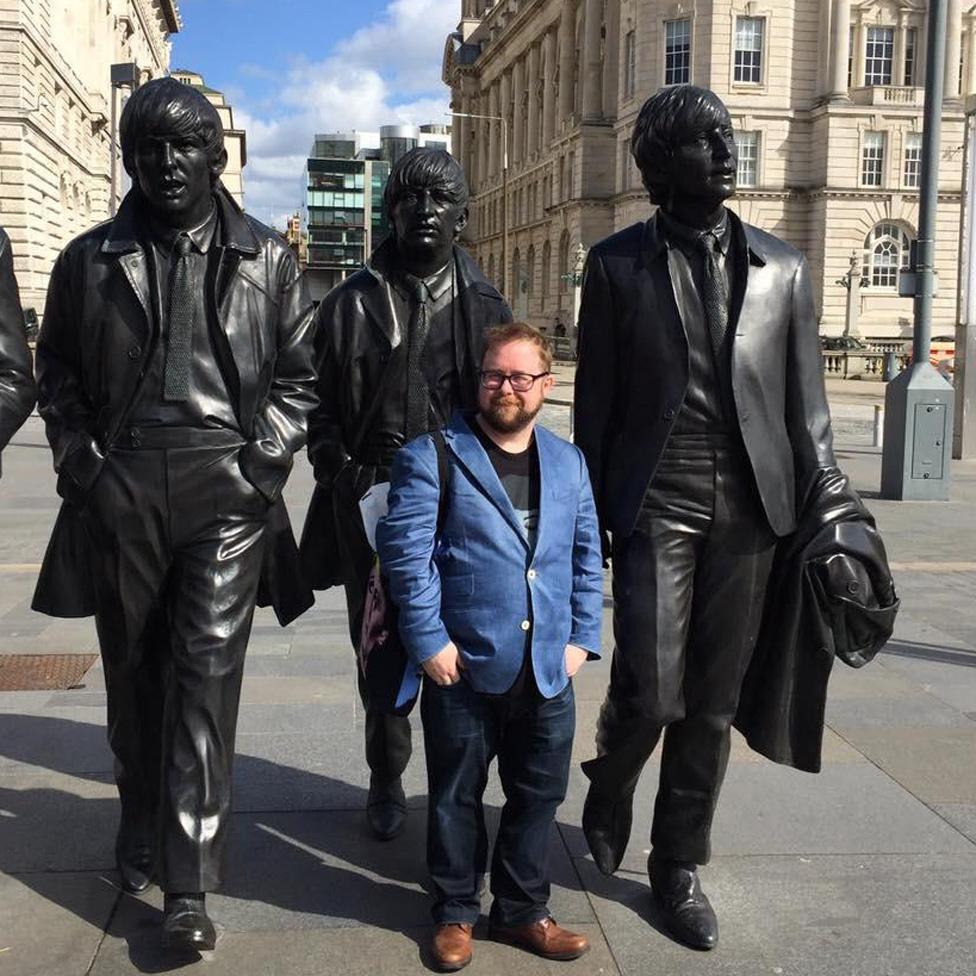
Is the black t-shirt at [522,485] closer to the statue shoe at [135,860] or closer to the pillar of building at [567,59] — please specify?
the statue shoe at [135,860]

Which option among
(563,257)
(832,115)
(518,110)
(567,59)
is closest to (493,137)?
(518,110)

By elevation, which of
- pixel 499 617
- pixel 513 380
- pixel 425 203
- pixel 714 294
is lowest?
pixel 499 617

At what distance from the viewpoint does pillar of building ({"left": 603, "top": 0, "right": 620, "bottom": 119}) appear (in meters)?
64.8

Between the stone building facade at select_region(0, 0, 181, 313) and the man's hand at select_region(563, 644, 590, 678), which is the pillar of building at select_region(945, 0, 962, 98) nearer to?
the stone building facade at select_region(0, 0, 181, 313)

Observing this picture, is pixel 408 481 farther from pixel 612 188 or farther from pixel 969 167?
pixel 612 188

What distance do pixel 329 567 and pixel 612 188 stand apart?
64.8 m

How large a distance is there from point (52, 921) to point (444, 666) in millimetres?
1386

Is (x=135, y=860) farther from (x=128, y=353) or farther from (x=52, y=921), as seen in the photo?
(x=128, y=353)

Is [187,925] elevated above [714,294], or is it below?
below

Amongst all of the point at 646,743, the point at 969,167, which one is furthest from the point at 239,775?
the point at 969,167

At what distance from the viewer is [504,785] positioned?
10.8 feet

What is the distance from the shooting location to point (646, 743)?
3451mm

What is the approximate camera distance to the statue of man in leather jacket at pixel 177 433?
3199 millimetres

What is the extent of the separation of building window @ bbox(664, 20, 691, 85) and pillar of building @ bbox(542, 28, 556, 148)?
18004 mm
